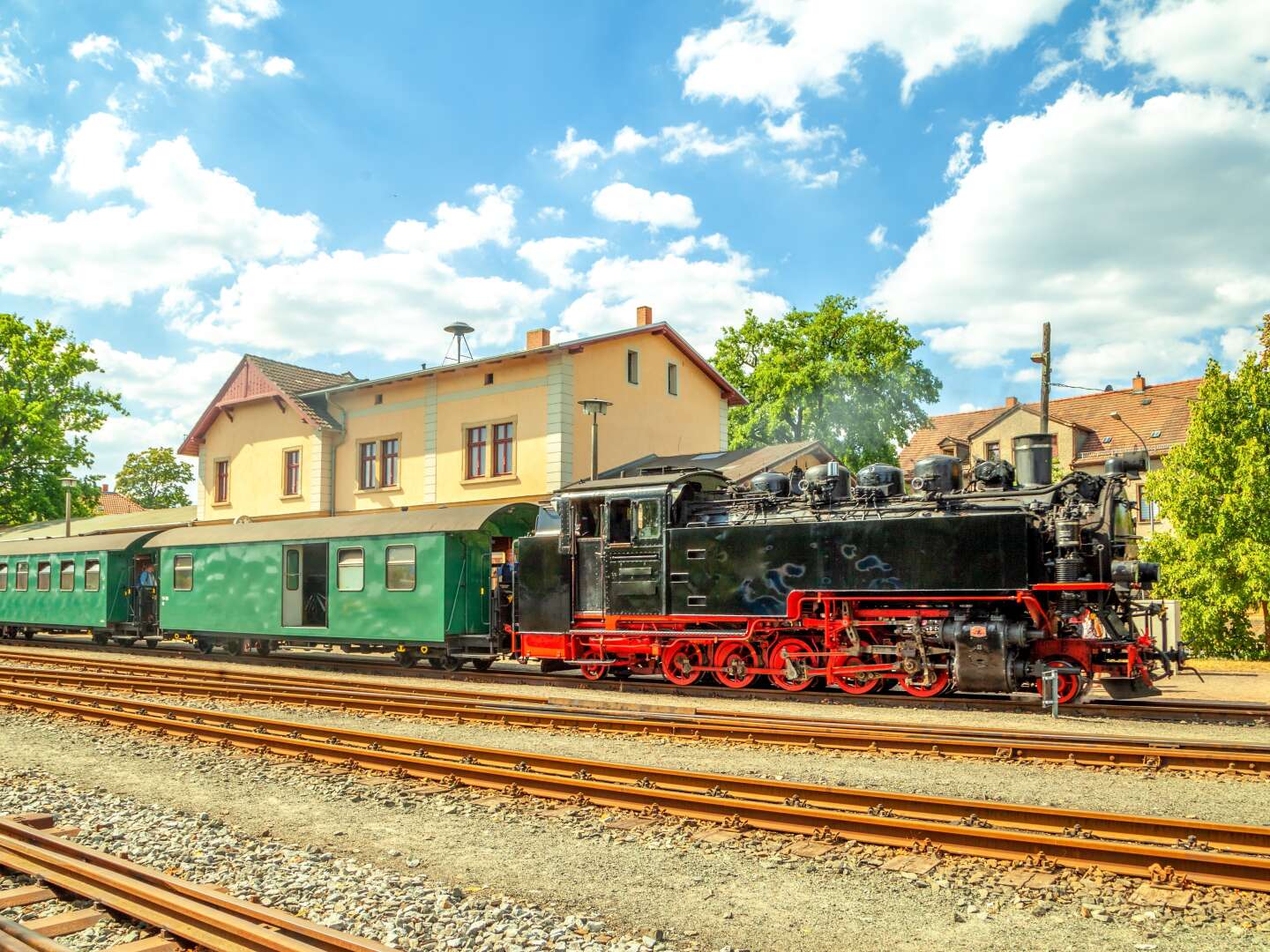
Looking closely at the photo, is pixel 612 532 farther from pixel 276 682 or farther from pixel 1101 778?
pixel 1101 778

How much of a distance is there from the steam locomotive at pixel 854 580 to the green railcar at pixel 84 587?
1248cm

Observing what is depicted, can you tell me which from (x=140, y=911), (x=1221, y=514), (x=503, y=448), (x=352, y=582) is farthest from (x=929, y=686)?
(x=503, y=448)

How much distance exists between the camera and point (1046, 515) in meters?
11.8

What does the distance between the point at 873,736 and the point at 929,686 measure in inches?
137

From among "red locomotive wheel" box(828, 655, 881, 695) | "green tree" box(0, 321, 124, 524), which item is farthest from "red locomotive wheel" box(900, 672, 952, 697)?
"green tree" box(0, 321, 124, 524)

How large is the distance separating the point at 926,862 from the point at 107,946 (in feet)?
14.0

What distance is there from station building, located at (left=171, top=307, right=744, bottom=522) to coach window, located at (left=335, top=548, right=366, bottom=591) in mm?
7749

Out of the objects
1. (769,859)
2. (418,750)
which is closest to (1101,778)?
(769,859)

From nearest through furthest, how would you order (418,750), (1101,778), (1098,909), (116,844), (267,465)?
1. (1098,909)
2. (116,844)
3. (1101,778)
4. (418,750)
5. (267,465)

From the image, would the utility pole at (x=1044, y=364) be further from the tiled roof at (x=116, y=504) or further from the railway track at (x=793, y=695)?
the tiled roof at (x=116, y=504)

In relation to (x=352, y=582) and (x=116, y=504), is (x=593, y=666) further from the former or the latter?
(x=116, y=504)

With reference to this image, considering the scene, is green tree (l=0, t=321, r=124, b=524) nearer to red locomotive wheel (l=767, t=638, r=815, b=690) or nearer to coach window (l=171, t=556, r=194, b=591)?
coach window (l=171, t=556, r=194, b=591)

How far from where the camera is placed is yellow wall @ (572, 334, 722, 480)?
86.5ft

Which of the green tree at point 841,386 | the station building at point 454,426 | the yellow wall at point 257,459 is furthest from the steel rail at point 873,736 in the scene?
the green tree at point 841,386
